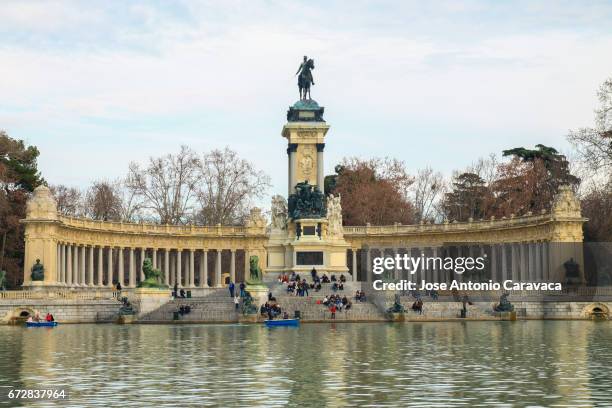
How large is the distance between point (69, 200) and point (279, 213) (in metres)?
38.0

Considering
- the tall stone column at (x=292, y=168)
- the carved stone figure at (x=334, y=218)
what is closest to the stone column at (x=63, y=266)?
the tall stone column at (x=292, y=168)

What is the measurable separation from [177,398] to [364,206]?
300 ft

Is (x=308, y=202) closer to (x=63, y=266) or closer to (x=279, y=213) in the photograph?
(x=279, y=213)

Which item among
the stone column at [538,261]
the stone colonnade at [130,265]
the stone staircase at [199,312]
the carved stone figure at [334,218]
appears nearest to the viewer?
the stone staircase at [199,312]

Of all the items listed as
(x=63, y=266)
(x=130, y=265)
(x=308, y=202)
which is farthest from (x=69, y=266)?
(x=308, y=202)

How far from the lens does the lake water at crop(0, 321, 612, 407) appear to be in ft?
79.2

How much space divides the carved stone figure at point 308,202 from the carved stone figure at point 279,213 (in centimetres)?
326

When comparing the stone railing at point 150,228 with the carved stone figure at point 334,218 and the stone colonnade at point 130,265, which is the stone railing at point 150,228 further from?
the carved stone figure at point 334,218

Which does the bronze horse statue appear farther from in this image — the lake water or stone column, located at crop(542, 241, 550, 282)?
the lake water

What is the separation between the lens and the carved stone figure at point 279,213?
8975cm

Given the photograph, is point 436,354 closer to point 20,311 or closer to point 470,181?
point 20,311

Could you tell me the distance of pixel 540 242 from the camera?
84375 mm

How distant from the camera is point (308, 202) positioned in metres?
86.1

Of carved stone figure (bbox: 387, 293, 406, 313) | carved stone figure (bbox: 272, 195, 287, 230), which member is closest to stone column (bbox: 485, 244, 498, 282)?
carved stone figure (bbox: 272, 195, 287, 230)
